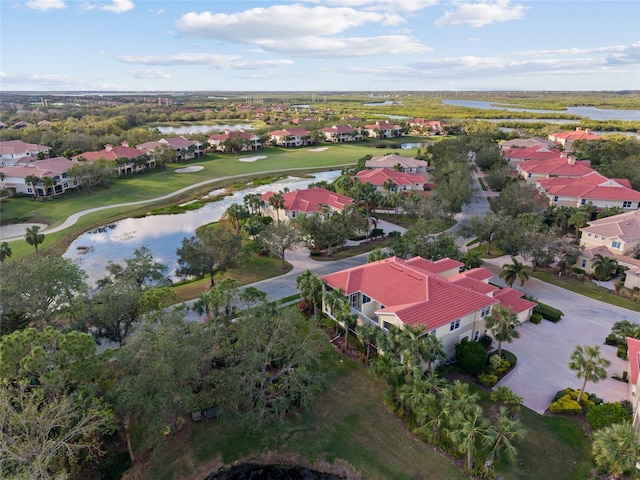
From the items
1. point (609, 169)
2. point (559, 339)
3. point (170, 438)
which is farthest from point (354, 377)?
point (609, 169)

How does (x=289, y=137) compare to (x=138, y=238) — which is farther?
(x=289, y=137)

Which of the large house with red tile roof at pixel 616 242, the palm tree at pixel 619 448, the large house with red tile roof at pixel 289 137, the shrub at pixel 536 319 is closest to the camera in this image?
the palm tree at pixel 619 448

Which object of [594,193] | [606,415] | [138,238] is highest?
[594,193]

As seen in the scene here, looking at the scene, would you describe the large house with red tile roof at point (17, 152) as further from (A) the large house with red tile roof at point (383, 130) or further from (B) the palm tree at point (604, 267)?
(B) the palm tree at point (604, 267)

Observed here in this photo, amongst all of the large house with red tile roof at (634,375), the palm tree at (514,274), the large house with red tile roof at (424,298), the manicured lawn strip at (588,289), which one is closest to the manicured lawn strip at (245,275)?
the large house with red tile roof at (424,298)

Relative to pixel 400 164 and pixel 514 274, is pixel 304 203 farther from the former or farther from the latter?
pixel 400 164

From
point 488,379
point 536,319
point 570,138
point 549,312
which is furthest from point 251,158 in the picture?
point 488,379
